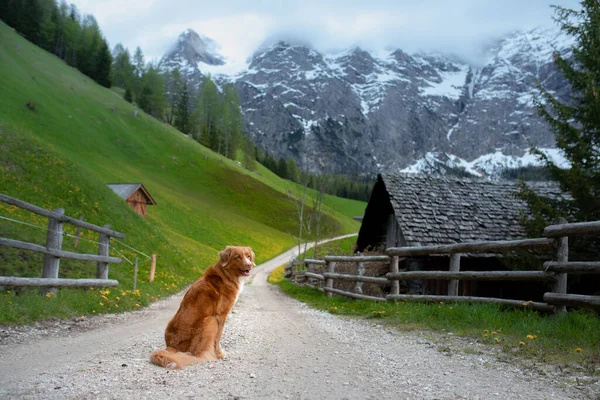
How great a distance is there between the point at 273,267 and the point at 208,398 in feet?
115

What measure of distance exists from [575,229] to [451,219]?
11.2 metres

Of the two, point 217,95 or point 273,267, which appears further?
point 217,95

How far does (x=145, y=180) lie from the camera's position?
177ft

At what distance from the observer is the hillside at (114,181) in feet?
56.5

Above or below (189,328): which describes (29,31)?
above

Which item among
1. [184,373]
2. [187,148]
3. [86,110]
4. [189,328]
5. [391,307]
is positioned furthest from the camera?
[187,148]

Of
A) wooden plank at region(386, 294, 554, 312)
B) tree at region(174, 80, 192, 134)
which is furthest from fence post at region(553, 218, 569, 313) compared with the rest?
tree at region(174, 80, 192, 134)

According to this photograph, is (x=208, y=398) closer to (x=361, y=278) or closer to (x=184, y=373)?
(x=184, y=373)

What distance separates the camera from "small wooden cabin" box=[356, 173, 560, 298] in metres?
16.8

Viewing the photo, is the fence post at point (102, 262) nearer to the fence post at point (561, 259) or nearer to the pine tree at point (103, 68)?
the fence post at point (561, 259)

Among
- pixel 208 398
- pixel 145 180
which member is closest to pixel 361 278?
pixel 208 398

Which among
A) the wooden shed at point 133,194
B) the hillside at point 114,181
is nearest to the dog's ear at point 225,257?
the hillside at point 114,181

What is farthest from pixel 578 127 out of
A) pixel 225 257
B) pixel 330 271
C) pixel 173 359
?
pixel 173 359

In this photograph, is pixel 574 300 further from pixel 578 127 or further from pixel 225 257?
pixel 578 127
